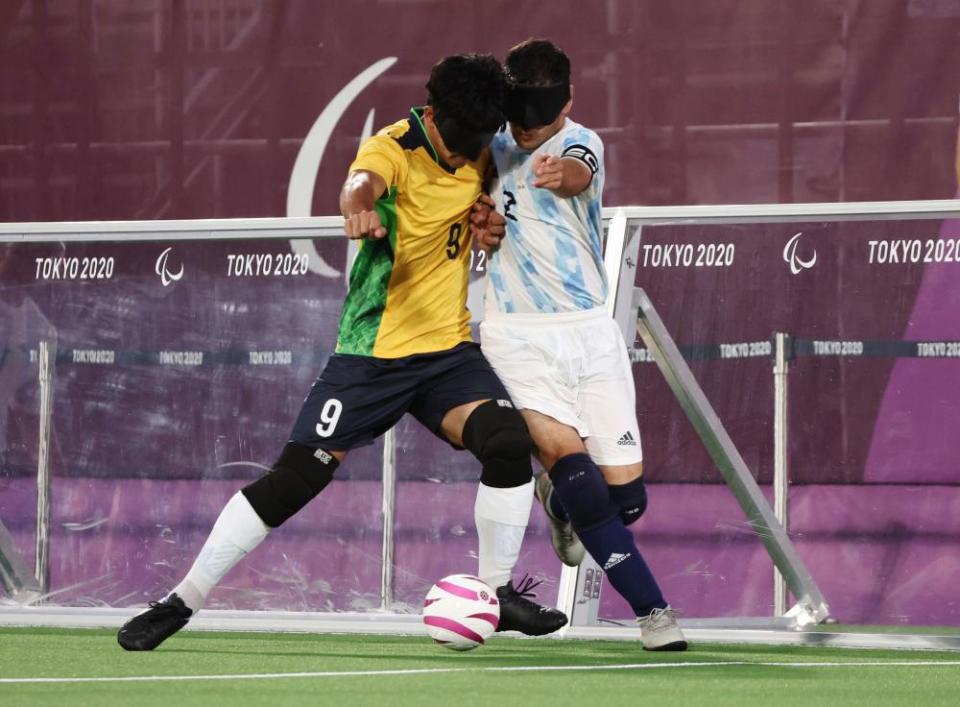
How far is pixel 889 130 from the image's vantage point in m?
7.07

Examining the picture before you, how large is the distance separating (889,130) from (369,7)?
2.26 m

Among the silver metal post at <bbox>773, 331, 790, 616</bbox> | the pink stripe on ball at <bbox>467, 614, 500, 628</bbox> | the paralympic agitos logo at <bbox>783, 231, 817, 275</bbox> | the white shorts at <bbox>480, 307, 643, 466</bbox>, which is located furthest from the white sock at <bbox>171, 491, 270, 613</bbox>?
the paralympic agitos logo at <bbox>783, 231, 817, 275</bbox>

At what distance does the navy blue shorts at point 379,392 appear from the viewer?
465cm

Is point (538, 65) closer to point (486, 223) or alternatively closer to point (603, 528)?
point (486, 223)

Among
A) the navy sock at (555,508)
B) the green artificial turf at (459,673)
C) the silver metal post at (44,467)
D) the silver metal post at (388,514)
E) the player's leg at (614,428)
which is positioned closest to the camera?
the green artificial turf at (459,673)

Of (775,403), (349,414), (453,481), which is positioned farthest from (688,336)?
(349,414)

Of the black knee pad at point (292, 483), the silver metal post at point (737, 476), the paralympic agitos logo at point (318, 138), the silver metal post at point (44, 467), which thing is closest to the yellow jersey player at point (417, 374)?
the black knee pad at point (292, 483)

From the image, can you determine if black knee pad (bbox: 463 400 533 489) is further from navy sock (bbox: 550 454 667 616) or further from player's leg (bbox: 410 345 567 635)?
navy sock (bbox: 550 454 667 616)

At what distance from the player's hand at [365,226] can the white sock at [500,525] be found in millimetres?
838

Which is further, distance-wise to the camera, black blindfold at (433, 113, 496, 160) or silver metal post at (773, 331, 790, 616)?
silver metal post at (773, 331, 790, 616)

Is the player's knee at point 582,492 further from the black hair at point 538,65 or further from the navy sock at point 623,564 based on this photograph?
the black hair at point 538,65

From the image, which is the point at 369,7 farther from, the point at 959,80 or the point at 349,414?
the point at 349,414

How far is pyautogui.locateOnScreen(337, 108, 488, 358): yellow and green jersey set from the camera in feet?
15.4

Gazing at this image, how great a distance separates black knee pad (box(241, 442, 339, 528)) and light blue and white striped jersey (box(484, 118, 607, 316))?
2.13 feet
